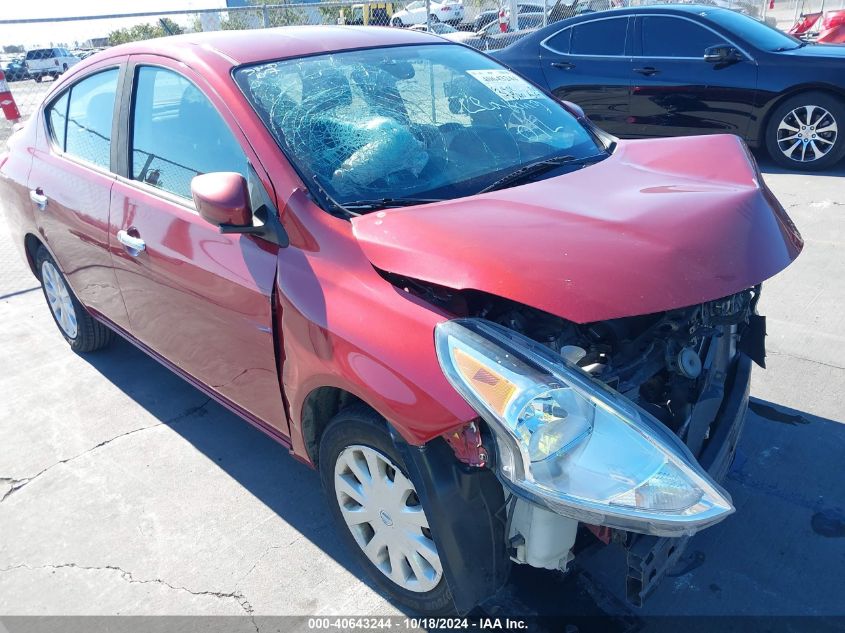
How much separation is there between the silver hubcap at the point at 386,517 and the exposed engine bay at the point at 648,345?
561mm

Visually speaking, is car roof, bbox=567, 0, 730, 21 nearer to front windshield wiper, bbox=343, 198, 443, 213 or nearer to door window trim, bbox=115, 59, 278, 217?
door window trim, bbox=115, 59, 278, 217

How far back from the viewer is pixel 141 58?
10.2 ft

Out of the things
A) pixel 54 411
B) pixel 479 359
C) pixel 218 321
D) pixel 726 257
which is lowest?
pixel 54 411

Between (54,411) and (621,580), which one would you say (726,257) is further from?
(54,411)

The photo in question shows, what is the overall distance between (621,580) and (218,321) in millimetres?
1745

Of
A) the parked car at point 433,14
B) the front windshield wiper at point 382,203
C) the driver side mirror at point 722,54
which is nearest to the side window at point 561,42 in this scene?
the driver side mirror at point 722,54

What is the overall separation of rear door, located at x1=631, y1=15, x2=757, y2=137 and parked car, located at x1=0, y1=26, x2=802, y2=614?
4385 mm

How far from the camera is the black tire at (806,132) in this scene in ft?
21.9

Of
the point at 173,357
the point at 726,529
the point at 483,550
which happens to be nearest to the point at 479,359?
the point at 483,550

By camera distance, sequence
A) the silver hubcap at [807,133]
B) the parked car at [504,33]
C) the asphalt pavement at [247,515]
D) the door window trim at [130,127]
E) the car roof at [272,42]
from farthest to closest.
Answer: the parked car at [504,33] < the silver hubcap at [807,133] < the door window trim at [130,127] < the car roof at [272,42] < the asphalt pavement at [247,515]

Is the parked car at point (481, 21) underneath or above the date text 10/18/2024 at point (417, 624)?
above

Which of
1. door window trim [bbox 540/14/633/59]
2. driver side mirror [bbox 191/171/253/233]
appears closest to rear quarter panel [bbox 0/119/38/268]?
driver side mirror [bbox 191/171/253/233]

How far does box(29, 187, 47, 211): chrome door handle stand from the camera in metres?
3.81

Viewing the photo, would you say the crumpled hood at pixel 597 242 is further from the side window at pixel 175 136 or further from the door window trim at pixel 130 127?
the door window trim at pixel 130 127
